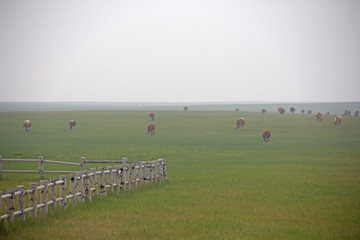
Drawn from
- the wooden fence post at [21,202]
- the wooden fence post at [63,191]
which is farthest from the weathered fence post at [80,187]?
the wooden fence post at [21,202]

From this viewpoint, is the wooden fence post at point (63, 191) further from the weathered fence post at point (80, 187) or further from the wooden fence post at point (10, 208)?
the wooden fence post at point (10, 208)

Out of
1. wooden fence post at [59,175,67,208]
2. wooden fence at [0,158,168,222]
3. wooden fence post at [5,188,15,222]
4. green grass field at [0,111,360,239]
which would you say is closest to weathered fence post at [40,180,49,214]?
wooden fence at [0,158,168,222]

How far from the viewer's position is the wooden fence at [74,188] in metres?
14.4

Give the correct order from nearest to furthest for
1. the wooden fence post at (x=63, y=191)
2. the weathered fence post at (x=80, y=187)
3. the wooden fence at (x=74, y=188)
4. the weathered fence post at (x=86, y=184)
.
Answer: the wooden fence at (x=74, y=188), the wooden fence post at (x=63, y=191), the weathered fence post at (x=80, y=187), the weathered fence post at (x=86, y=184)

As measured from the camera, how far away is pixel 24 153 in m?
40.8

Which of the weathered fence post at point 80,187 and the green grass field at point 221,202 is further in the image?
the weathered fence post at point 80,187

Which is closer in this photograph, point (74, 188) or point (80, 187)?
point (74, 188)

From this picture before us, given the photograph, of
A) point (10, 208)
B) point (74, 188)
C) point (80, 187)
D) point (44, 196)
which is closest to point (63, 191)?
point (74, 188)

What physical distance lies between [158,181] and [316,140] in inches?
1401

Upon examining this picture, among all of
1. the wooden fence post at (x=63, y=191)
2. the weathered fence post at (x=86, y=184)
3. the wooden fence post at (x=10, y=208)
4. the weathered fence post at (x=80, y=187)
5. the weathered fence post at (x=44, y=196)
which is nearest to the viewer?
the wooden fence post at (x=10, y=208)

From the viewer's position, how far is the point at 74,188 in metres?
17.5

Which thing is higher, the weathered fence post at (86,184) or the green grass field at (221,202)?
the weathered fence post at (86,184)

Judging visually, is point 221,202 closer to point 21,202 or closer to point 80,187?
point 80,187

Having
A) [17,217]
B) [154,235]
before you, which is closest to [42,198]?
[17,217]
